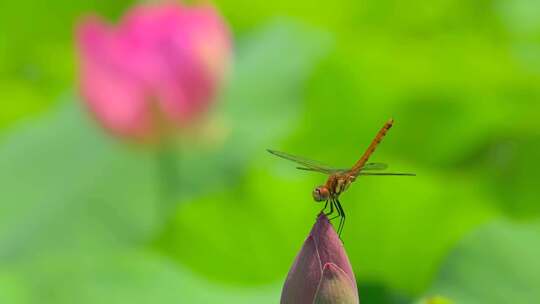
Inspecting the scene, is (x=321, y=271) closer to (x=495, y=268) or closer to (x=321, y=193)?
(x=321, y=193)

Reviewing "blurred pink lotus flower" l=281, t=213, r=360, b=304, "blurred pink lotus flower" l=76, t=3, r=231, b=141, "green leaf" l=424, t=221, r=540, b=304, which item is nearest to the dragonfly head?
"blurred pink lotus flower" l=281, t=213, r=360, b=304

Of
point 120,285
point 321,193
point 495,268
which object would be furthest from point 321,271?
point 120,285

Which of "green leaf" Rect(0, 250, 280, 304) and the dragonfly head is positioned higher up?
the dragonfly head

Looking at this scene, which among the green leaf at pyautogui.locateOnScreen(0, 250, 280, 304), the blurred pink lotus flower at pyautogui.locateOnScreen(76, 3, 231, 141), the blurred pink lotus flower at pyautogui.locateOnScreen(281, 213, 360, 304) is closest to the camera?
the blurred pink lotus flower at pyautogui.locateOnScreen(281, 213, 360, 304)

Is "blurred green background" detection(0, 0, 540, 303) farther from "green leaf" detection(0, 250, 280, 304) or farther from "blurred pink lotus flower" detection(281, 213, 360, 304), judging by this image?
"blurred pink lotus flower" detection(281, 213, 360, 304)

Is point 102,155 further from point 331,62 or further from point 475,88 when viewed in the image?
point 475,88

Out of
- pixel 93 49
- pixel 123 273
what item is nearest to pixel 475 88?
pixel 93 49
